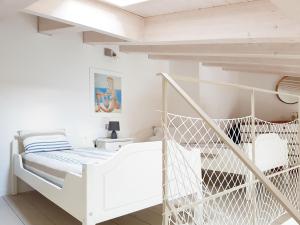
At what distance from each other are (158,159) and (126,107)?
2538 millimetres

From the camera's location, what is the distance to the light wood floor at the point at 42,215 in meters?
2.59

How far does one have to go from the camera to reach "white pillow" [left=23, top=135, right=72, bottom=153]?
11.0 ft

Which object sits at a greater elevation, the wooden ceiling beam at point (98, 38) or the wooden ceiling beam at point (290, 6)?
the wooden ceiling beam at point (98, 38)

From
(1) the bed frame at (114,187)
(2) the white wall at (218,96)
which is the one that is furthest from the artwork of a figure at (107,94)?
(1) the bed frame at (114,187)

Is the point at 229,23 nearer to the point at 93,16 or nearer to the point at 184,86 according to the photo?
the point at 93,16

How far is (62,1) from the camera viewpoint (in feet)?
6.92

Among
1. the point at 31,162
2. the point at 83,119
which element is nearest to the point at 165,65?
the point at 83,119

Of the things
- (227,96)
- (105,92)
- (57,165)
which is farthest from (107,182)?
(227,96)

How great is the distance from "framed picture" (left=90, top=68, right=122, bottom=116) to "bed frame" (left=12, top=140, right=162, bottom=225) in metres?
2.06

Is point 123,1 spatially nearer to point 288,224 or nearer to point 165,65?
point 288,224

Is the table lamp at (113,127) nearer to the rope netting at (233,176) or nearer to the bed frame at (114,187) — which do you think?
the rope netting at (233,176)

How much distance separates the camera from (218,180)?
3471mm

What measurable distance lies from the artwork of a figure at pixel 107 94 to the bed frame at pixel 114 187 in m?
2.09

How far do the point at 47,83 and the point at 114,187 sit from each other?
2.38 m
